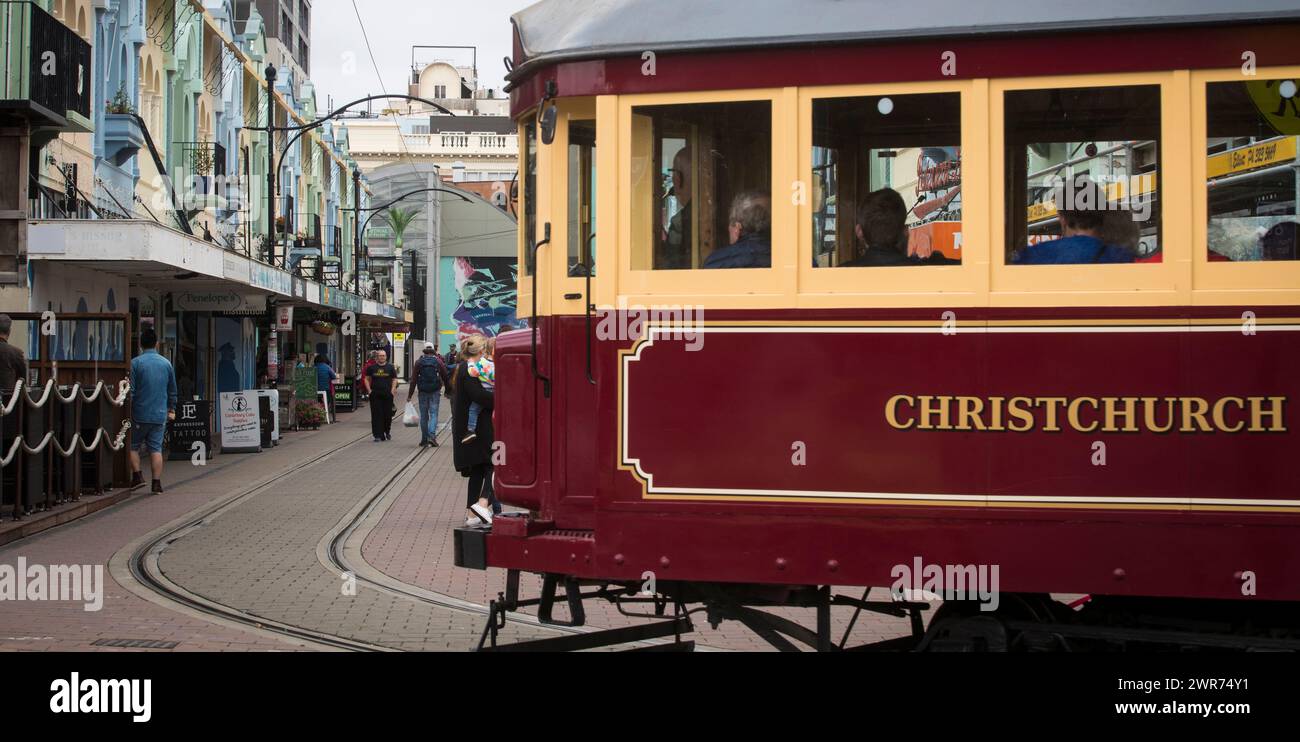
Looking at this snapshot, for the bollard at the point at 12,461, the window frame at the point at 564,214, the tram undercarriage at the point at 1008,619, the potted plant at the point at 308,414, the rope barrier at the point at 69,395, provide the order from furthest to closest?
the potted plant at the point at 308,414 < the bollard at the point at 12,461 < the rope barrier at the point at 69,395 < the window frame at the point at 564,214 < the tram undercarriage at the point at 1008,619

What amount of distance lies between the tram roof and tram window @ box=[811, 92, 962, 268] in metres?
0.27

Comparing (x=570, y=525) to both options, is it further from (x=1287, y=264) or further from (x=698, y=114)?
(x=1287, y=264)

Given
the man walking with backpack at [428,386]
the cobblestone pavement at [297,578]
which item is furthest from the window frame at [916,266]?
the man walking with backpack at [428,386]

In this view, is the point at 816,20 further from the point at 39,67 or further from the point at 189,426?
the point at 189,426

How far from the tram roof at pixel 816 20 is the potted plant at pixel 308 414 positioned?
25830 millimetres

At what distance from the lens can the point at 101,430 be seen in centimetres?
1462

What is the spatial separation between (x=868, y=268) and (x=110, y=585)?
6632 millimetres

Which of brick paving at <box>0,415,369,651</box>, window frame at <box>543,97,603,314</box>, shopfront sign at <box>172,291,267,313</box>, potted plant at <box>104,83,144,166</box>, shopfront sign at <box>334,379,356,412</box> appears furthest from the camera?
shopfront sign at <box>334,379,356,412</box>

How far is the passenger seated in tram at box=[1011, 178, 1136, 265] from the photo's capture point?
193 inches

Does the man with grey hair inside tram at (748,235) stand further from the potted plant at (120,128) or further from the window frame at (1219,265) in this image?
the potted plant at (120,128)

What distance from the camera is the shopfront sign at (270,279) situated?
77.3 feet

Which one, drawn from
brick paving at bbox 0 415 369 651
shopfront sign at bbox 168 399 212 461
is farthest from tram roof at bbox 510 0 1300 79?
shopfront sign at bbox 168 399 212 461

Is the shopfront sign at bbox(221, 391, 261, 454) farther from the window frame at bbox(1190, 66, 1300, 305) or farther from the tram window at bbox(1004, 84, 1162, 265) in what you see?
the window frame at bbox(1190, 66, 1300, 305)

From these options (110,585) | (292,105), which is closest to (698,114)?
(110,585)
